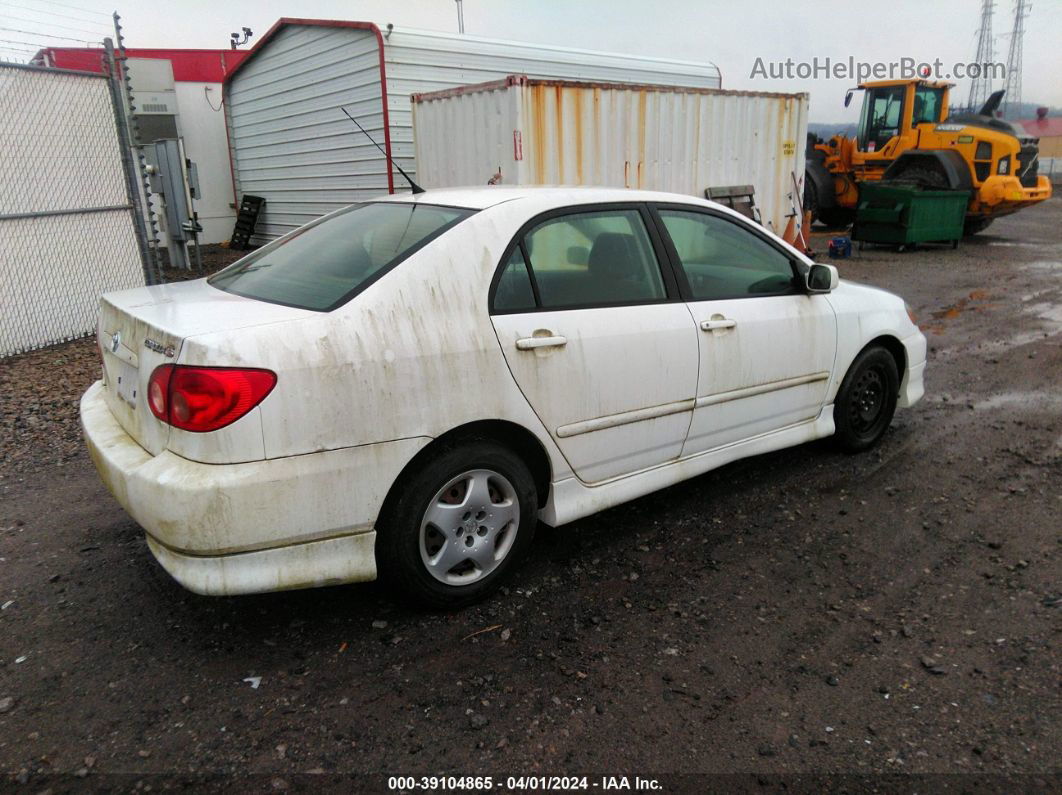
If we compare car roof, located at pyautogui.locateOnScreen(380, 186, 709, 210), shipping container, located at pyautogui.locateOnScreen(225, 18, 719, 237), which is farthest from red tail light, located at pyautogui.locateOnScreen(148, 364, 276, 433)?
shipping container, located at pyautogui.locateOnScreen(225, 18, 719, 237)

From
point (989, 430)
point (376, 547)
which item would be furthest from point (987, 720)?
→ point (989, 430)

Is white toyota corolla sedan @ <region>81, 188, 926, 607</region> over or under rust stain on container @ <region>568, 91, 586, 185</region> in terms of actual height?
under

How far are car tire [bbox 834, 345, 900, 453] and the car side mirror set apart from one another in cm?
61

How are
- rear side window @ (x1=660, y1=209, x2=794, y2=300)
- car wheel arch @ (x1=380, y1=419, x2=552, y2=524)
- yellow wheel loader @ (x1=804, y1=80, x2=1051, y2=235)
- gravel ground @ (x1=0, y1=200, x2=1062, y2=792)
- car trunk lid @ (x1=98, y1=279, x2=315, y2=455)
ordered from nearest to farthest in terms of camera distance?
gravel ground @ (x1=0, y1=200, x2=1062, y2=792) → car trunk lid @ (x1=98, y1=279, x2=315, y2=455) → car wheel arch @ (x1=380, y1=419, x2=552, y2=524) → rear side window @ (x1=660, y1=209, x2=794, y2=300) → yellow wheel loader @ (x1=804, y1=80, x2=1051, y2=235)

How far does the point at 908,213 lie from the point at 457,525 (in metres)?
14.5

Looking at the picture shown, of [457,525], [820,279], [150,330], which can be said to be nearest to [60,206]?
[150,330]

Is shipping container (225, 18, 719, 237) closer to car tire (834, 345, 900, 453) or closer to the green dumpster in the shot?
the green dumpster

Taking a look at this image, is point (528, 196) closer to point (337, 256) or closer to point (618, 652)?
point (337, 256)

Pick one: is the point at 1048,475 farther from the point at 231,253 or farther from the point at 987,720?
the point at 231,253

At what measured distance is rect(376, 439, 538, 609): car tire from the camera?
2.82 meters

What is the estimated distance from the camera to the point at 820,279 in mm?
4062

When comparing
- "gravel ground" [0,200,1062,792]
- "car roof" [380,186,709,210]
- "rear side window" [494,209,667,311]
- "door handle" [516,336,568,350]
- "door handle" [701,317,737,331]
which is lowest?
"gravel ground" [0,200,1062,792]

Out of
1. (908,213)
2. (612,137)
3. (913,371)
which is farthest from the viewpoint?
(908,213)

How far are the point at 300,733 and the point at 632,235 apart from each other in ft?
7.95
